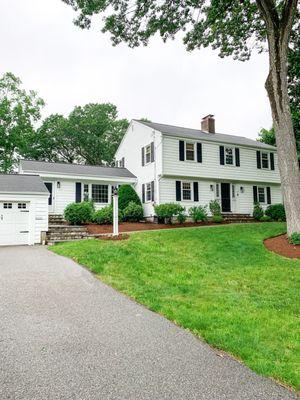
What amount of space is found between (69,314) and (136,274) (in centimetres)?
279

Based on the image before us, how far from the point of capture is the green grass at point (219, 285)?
3664 mm

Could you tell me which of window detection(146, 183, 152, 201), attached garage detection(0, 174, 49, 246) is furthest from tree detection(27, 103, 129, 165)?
attached garage detection(0, 174, 49, 246)

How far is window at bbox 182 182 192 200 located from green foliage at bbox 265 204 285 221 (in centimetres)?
575

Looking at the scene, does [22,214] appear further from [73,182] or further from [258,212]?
[258,212]

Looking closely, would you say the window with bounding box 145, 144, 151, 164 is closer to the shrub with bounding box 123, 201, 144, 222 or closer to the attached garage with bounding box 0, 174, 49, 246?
the shrub with bounding box 123, 201, 144, 222

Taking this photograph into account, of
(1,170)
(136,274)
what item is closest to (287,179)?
(136,274)

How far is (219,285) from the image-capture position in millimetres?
6477

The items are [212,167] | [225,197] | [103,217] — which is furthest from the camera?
[225,197]

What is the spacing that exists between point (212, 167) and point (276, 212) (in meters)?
5.33

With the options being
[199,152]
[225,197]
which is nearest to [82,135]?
[199,152]

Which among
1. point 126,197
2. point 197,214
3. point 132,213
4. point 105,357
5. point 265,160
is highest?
point 265,160

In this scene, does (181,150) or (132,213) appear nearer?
(132,213)

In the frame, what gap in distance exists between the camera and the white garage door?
1365 centimetres

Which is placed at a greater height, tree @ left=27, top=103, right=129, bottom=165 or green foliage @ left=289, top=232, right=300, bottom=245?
tree @ left=27, top=103, right=129, bottom=165
